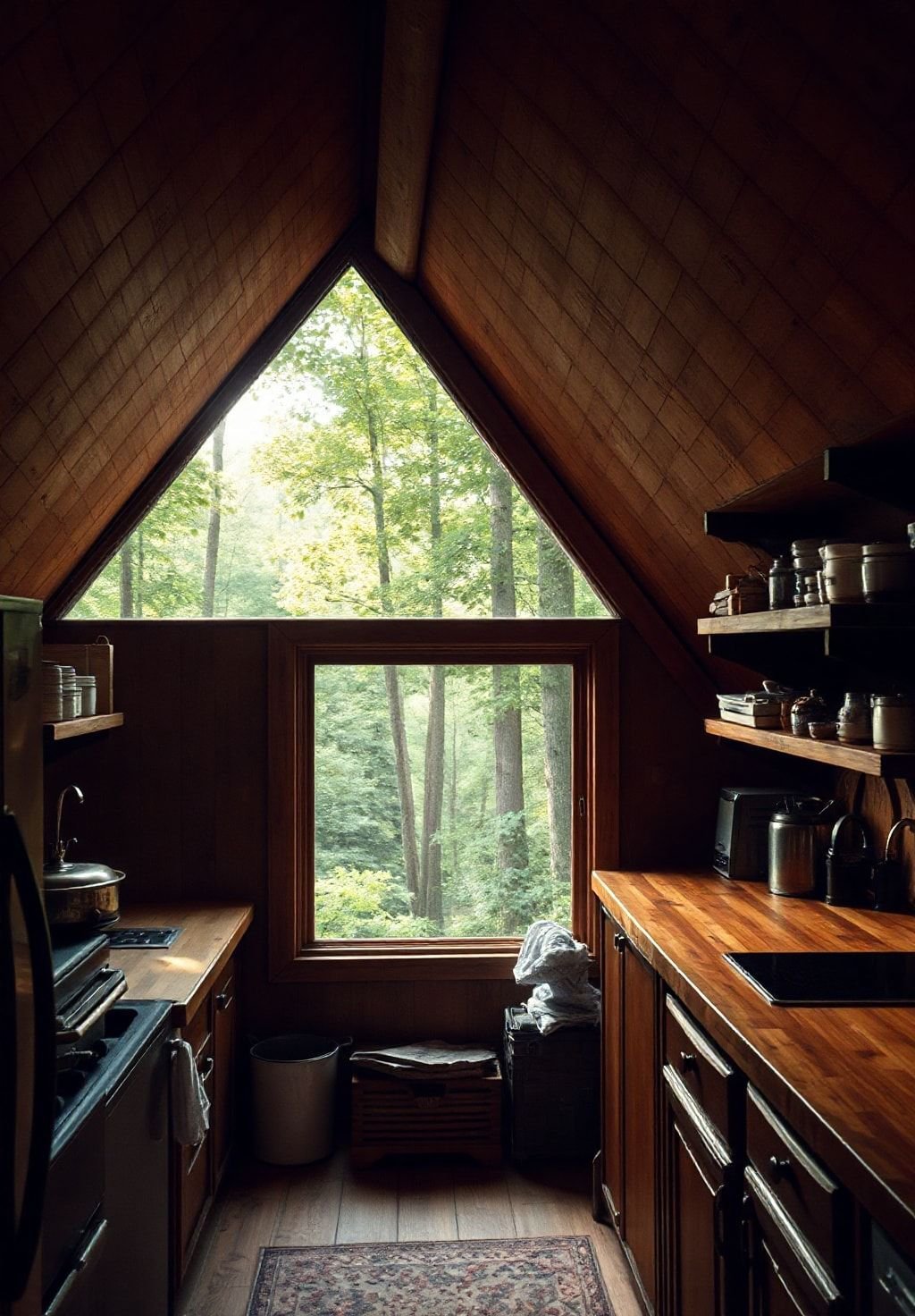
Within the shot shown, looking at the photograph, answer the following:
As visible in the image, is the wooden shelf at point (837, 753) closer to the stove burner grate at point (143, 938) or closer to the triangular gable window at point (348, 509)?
the triangular gable window at point (348, 509)

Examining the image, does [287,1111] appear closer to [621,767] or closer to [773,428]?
[621,767]

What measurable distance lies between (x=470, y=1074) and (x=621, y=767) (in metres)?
1.26

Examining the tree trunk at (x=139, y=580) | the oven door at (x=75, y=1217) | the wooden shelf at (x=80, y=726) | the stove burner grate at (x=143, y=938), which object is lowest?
the oven door at (x=75, y=1217)

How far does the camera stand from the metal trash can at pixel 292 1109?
3801 mm

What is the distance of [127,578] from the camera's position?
4.14 m

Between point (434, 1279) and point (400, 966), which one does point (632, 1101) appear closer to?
point (434, 1279)

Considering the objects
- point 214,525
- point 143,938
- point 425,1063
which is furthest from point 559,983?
point 214,525

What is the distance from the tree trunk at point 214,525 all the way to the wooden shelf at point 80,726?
1.93 ft

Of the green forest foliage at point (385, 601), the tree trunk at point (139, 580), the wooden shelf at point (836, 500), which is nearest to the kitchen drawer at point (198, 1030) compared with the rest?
the green forest foliage at point (385, 601)

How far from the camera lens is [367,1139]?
379cm

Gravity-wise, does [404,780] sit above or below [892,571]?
below

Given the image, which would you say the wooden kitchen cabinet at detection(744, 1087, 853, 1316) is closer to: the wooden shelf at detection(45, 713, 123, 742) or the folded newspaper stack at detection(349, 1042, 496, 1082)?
the folded newspaper stack at detection(349, 1042, 496, 1082)

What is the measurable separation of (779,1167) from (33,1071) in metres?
1.16

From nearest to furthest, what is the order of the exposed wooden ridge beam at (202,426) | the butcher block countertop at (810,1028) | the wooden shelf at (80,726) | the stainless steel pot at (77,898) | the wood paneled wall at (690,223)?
1. the butcher block countertop at (810,1028)
2. the wood paneled wall at (690,223)
3. the stainless steel pot at (77,898)
4. the wooden shelf at (80,726)
5. the exposed wooden ridge beam at (202,426)
